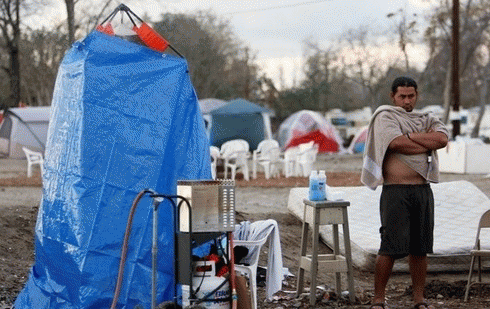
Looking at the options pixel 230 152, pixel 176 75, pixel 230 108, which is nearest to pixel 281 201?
pixel 230 152

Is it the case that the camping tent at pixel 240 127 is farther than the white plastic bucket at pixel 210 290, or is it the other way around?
the camping tent at pixel 240 127

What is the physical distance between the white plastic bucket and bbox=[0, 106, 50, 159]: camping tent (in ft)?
88.9

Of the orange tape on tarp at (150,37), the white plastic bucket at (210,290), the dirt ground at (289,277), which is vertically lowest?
the dirt ground at (289,277)

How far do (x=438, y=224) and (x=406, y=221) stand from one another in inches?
176

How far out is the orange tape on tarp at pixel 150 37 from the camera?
7742 mm

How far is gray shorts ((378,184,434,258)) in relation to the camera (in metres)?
7.15

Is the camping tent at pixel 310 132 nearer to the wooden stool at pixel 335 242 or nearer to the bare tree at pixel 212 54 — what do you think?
the bare tree at pixel 212 54

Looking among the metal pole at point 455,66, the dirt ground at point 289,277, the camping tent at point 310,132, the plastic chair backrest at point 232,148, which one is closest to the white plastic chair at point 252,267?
the dirt ground at point 289,277

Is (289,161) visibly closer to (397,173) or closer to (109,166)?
(397,173)

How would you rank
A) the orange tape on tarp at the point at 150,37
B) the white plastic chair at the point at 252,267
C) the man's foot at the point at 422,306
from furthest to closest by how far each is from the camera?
1. the orange tape on tarp at the point at 150,37
2. the man's foot at the point at 422,306
3. the white plastic chair at the point at 252,267

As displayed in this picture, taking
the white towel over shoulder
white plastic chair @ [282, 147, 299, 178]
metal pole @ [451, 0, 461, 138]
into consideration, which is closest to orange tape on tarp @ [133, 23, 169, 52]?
the white towel over shoulder

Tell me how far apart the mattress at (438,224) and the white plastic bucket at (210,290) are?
3.63m

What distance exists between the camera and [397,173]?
23.7 feet

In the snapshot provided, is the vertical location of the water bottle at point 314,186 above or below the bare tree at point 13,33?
below
